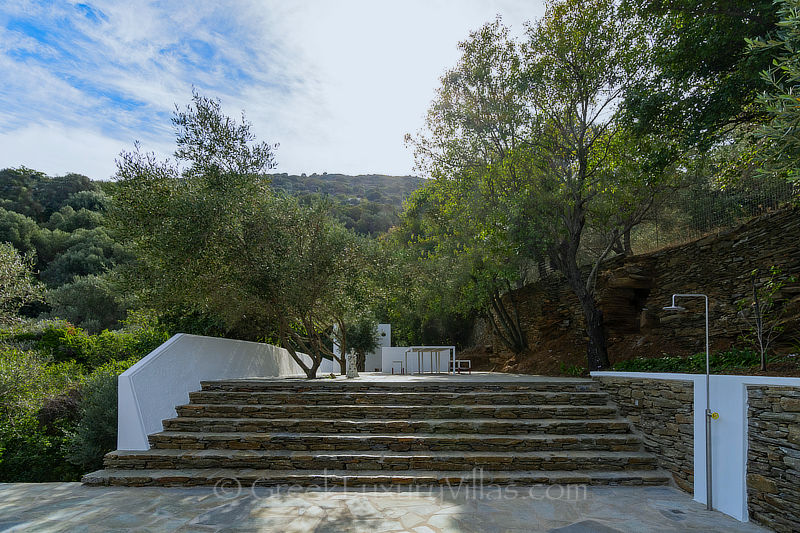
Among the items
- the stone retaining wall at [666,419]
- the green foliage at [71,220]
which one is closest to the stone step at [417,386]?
the stone retaining wall at [666,419]

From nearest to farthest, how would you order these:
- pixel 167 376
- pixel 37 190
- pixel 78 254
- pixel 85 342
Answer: pixel 167 376
pixel 85 342
pixel 78 254
pixel 37 190

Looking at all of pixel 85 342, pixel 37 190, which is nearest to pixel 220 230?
pixel 85 342

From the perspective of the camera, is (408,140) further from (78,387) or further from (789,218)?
(78,387)

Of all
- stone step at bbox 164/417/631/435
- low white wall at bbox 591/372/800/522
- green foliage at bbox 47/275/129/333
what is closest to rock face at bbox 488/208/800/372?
low white wall at bbox 591/372/800/522

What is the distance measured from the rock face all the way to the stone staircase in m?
3.42

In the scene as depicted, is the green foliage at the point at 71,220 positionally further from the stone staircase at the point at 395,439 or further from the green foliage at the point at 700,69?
the green foliage at the point at 700,69

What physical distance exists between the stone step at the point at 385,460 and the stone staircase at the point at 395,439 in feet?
0.04

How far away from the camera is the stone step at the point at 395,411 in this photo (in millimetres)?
6660

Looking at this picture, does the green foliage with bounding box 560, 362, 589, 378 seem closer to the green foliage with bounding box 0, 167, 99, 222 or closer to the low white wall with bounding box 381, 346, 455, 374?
the low white wall with bounding box 381, 346, 455, 374

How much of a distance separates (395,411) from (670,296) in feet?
23.6

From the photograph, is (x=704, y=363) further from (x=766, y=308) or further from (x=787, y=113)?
(x=787, y=113)

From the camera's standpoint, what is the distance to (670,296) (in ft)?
32.8

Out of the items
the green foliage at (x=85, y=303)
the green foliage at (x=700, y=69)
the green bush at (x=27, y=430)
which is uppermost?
the green foliage at (x=700, y=69)

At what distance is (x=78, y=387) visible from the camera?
8789 millimetres
